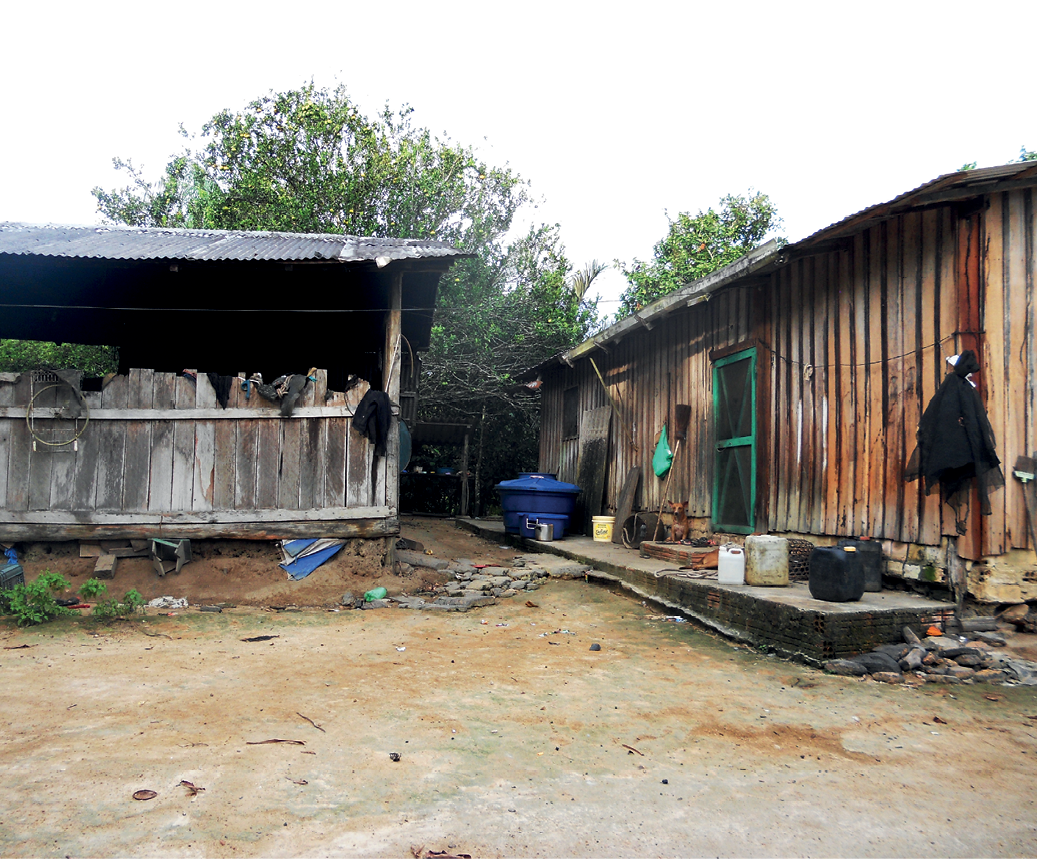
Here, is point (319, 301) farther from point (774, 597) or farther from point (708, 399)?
point (774, 597)

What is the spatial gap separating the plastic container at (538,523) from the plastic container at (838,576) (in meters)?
6.01

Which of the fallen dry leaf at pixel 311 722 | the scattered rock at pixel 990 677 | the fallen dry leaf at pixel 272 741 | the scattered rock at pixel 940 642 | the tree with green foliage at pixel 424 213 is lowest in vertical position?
the fallen dry leaf at pixel 311 722

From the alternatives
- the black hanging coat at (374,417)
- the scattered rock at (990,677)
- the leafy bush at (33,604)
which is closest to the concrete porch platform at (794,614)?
the scattered rock at (990,677)

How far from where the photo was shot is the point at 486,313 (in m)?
16.3

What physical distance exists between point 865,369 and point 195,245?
23.1ft

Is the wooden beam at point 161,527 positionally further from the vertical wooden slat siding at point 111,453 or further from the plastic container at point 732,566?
the plastic container at point 732,566

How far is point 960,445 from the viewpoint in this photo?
5.38m

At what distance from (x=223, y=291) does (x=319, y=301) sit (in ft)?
3.96

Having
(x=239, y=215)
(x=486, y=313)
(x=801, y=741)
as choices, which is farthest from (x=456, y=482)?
(x=801, y=741)

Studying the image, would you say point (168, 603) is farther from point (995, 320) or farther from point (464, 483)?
point (464, 483)

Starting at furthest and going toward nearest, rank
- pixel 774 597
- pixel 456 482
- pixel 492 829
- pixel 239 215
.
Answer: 1. pixel 456 482
2. pixel 239 215
3. pixel 774 597
4. pixel 492 829

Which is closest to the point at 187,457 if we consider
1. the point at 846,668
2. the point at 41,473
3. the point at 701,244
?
the point at 41,473

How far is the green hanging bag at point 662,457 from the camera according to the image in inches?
396

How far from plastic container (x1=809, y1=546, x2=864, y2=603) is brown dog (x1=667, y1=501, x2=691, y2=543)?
3847 millimetres
